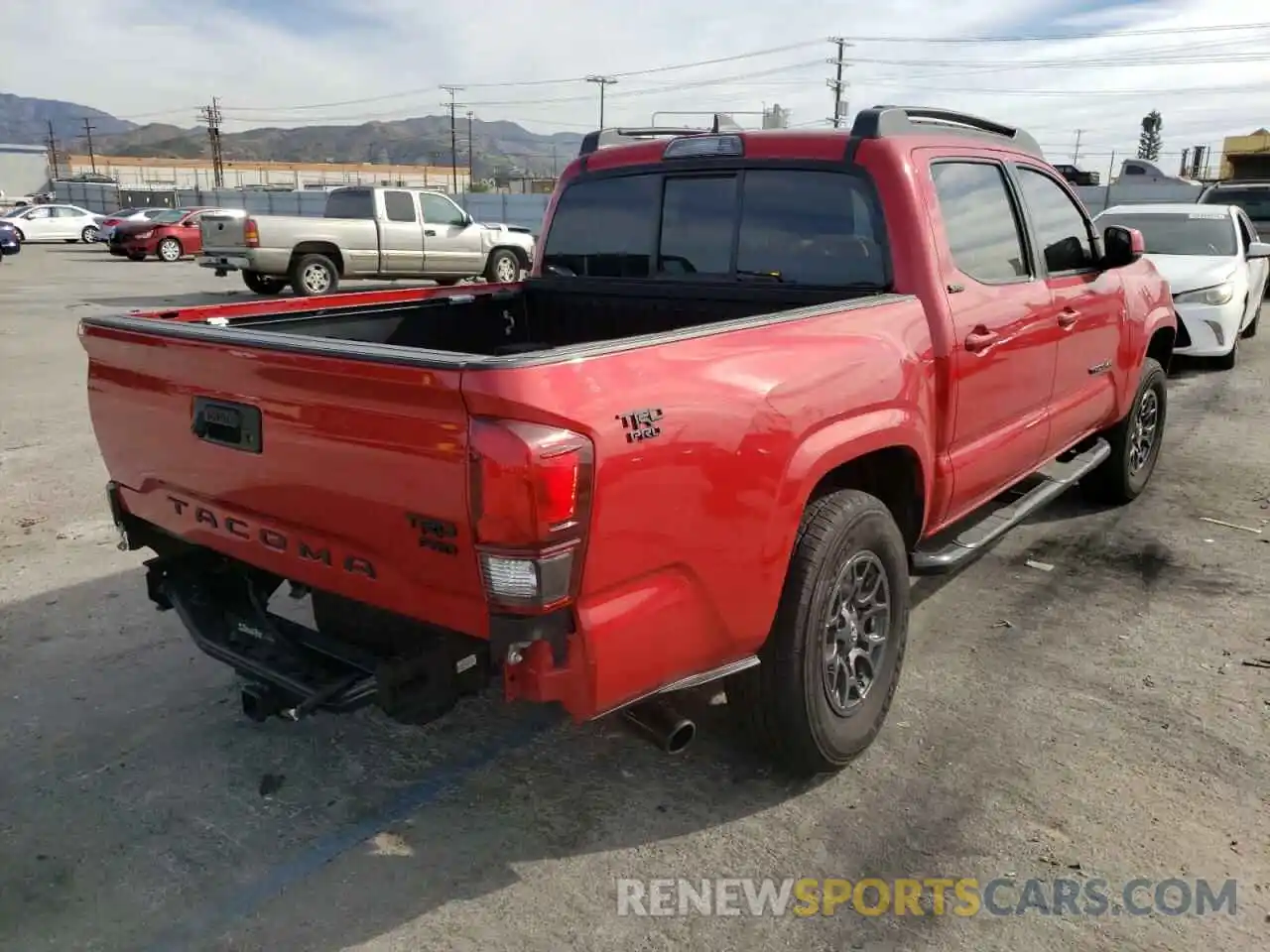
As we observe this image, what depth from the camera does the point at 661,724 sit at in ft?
9.30

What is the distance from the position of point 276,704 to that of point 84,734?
3.74 feet

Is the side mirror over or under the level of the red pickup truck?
over

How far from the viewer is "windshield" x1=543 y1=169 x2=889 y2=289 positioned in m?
3.77

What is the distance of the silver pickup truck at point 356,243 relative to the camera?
1644 cm

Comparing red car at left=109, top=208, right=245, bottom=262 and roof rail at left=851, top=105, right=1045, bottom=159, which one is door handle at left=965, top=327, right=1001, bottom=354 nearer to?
roof rail at left=851, top=105, right=1045, bottom=159

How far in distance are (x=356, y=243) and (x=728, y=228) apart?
1447 cm

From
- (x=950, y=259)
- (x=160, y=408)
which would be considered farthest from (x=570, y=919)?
(x=950, y=259)

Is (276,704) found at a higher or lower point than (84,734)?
higher

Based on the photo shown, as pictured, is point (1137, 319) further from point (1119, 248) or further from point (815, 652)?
point (815, 652)

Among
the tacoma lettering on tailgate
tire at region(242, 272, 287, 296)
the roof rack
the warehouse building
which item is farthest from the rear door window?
the warehouse building

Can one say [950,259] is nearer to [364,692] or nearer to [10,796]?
[364,692]

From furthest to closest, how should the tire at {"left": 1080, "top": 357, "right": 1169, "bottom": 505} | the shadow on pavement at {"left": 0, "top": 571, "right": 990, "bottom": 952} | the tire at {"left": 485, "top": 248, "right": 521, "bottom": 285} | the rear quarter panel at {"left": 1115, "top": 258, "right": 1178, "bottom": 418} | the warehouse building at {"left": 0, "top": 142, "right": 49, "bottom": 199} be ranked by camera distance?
the warehouse building at {"left": 0, "top": 142, "right": 49, "bottom": 199} < the tire at {"left": 485, "top": 248, "right": 521, "bottom": 285} < the tire at {"left": 1080, "top": 357, "right": 1169, "bottom": 505} < the rear quarter panel at {"left": 1115, "top": 258, "right": 1178, "bottom": 418} < the shadow on pavement at {"left": 0, "top": 571, "right": 990, "bottom": 952}

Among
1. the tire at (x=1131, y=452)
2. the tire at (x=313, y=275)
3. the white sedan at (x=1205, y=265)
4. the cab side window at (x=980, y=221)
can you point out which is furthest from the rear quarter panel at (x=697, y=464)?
the tire at (x=313, y=275)

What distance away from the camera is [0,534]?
18.3 feet
